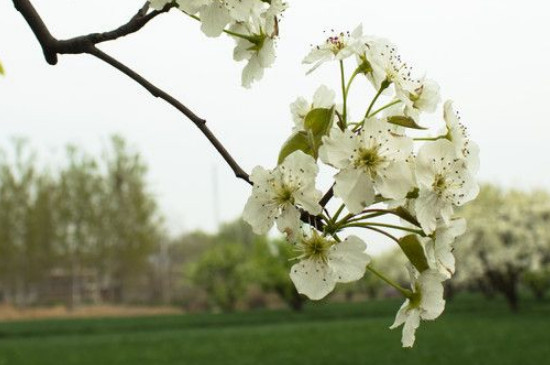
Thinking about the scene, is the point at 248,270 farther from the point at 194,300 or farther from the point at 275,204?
the point at 275,204

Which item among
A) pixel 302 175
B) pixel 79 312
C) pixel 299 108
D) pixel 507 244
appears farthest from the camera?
pixel 79 312

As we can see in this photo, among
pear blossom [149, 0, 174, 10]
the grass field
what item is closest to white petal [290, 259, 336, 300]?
pear blossom [149, 0, 174, 10]

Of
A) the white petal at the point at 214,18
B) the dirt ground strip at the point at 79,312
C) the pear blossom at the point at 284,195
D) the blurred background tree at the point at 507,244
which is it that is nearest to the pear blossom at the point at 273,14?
the white petal at the point at 214,18

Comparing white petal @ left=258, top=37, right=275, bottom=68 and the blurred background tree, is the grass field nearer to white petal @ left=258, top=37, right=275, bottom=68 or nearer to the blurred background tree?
the blurred background tree

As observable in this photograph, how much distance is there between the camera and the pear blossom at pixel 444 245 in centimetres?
86

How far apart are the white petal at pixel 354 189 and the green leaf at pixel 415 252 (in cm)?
12

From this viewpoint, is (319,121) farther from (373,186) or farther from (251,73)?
(251,73)

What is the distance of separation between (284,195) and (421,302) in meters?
0.23

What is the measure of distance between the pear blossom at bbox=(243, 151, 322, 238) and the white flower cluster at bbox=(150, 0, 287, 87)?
0.17 meters

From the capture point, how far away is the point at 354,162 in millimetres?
794

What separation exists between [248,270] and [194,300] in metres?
8.42

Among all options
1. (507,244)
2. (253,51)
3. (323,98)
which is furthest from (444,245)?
(507,244)

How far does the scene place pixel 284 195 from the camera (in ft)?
2.66

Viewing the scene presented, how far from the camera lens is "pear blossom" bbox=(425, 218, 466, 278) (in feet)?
2.81
